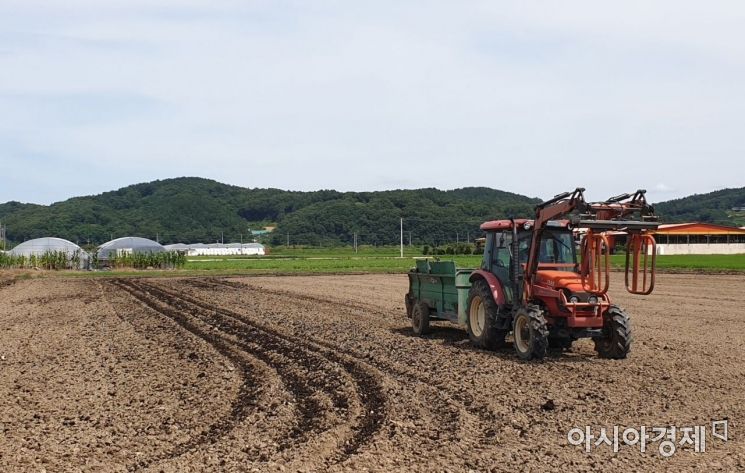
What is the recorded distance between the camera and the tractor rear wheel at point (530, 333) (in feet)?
37.0

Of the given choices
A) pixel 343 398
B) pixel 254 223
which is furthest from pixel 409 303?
pixel 254 223

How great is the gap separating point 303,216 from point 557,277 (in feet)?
538

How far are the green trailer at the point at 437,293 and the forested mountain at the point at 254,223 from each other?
122m

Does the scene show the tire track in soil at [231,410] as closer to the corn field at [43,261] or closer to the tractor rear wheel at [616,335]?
the tractor rear wheel at [616,335]

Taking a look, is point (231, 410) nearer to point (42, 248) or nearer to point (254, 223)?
point (42, 248)

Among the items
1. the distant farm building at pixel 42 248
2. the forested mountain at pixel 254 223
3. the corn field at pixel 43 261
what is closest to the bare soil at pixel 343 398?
the corn field at pixel 43 261

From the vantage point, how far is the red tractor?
10.6 metres

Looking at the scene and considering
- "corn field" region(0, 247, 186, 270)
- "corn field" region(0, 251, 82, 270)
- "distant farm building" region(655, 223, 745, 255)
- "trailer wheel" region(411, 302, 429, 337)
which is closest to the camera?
"trailer wheel" region(411, 302, 429, 337)

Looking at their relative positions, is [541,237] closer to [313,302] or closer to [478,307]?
[478,307]

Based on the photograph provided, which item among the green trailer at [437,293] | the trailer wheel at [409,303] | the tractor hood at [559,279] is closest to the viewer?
the tractor hood at [559,279]

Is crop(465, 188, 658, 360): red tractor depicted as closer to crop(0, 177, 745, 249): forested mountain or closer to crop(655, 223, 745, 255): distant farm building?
crop(655, 223, 745, 255): distant farm building

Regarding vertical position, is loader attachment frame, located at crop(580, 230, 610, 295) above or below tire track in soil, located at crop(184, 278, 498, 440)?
above

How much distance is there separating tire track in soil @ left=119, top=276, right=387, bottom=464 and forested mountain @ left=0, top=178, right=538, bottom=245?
124m

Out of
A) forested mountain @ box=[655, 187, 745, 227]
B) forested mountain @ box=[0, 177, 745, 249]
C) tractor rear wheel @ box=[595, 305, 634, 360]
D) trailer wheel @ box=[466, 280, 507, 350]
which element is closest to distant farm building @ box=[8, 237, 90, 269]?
trailer wheel @ box=[466, 280, 507, 350]
